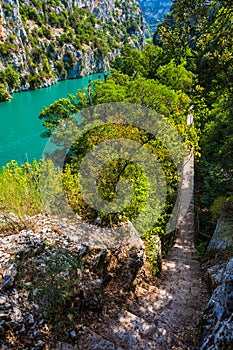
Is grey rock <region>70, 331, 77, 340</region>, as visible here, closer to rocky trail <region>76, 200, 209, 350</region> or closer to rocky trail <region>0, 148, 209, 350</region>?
rocky trail <region>0, 148, 209, 350</region>

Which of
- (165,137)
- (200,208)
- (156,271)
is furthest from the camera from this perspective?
(200,208)

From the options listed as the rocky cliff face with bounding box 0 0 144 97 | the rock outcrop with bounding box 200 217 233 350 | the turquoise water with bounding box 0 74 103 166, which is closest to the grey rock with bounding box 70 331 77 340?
the rock outcrop with bounding box 200 217 233 350

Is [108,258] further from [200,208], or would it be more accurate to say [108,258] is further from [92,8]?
[92,8]

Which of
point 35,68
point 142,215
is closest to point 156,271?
point 142,215

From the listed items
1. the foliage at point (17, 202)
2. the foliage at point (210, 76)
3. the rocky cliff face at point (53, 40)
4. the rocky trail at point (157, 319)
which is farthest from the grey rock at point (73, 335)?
the rocky cliff face at point (53, 40)

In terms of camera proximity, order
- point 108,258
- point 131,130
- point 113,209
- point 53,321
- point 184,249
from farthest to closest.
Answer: point 184,249
point 131,130
point 113,209
point 108,258
point 53,321

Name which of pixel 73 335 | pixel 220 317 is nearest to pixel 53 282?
pixel 73 335

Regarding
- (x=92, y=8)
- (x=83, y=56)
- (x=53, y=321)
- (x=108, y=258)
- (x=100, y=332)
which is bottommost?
(x=100, y=332)

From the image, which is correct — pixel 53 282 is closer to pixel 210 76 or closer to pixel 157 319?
pixel 157 319

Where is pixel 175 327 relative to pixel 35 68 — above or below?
below
